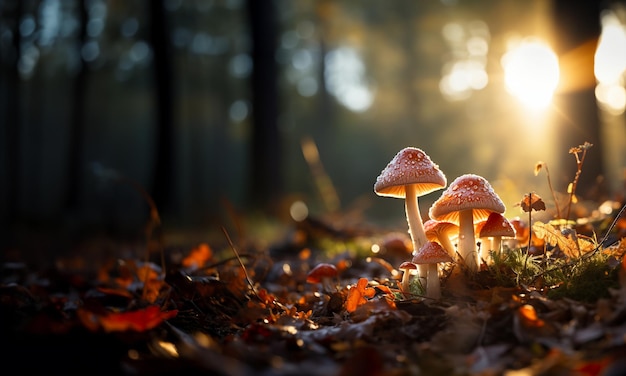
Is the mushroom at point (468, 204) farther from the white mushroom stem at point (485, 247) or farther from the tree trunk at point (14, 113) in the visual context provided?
the tree trunk at point (14, 113)

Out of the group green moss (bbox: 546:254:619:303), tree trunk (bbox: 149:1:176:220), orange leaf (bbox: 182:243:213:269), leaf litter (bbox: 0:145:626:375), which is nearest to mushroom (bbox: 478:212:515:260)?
leaf litter (bbox: 0:145:626:375)

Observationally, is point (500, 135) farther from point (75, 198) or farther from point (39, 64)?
point (39, 64)

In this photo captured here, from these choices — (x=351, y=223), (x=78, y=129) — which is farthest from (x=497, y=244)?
(x=78, y=129)

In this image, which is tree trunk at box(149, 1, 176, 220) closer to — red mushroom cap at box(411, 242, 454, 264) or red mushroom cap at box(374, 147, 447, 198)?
red mushroom cap at box(374, 147, 447, 198)

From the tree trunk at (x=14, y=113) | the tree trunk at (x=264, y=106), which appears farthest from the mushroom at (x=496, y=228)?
the tree trunk at (x=14, y=113)

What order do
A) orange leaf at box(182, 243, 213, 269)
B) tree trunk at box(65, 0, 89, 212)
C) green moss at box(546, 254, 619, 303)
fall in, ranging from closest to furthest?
green moss at box(546, 254, 619, 303) → orange leaf at box(182, 243, 213, 269) → tree trunk at box(65, 0, 89, 212)

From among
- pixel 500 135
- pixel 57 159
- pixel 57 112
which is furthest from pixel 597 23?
pixel 57 159

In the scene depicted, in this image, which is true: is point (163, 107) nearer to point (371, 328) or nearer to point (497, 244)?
point (497, 244)
